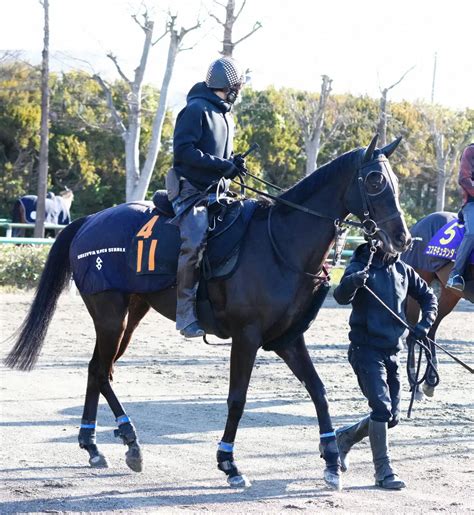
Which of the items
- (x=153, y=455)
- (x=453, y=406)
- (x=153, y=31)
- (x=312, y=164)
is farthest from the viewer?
(x=312, y=164)

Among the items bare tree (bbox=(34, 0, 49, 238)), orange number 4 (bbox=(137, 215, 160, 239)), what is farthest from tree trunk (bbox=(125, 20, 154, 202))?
orange number 4 (bbox=(137, 215, 160, 239))

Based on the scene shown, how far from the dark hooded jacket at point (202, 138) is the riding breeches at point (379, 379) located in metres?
1.51

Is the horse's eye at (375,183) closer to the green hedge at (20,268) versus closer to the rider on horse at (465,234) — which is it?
the rider on horse at (465,234)

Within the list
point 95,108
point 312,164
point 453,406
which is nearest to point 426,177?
point 312,164

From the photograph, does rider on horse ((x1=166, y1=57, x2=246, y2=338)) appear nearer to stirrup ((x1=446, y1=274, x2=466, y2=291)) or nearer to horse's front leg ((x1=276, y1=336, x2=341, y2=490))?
horse's front leg ((x1=276, y1=336, x2=341, y2=490))

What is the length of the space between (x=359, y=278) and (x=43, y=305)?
2.60m

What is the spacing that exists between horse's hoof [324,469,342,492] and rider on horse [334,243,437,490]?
0.25 meters

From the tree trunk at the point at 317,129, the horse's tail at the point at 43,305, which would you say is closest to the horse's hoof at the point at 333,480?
the horse's tail at the point at 43,305

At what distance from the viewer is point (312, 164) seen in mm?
27703

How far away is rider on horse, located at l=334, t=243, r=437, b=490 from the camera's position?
227 inches

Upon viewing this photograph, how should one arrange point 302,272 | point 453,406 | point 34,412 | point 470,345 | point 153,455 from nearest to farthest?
point 302,272, point 153,455, point 34,412, point 453,406, point 470,345

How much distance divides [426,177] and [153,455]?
29.3 metres

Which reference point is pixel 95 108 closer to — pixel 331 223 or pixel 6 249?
pixel 6 249

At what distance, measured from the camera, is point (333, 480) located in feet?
18.8
